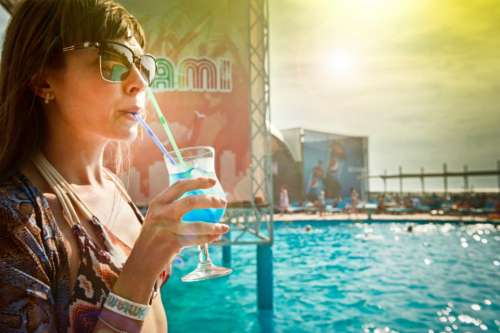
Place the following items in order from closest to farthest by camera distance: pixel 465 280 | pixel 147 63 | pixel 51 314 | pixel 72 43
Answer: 1. pixel 51 314
2. pixel 72 43
3. pixel 147 63
4. pixel 465 280

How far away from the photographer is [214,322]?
579 centimetres

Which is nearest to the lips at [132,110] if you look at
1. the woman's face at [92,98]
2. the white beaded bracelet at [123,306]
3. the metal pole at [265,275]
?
the woman's face at [92,98]

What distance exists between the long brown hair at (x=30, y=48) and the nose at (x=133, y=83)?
0.11 metres

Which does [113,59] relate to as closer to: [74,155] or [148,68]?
[148,68]

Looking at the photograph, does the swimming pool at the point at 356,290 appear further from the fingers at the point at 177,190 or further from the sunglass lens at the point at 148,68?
the fingers at the point at 177,190

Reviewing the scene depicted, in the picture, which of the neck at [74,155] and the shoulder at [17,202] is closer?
the shoulder at [17,202]

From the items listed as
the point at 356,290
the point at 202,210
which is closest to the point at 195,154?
the point at 202,210

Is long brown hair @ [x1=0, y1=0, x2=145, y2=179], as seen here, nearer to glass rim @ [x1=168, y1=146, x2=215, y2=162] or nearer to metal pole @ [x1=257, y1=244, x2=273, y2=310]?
glass rim @ [x1=168, y1=146, x2=215, y2=162]

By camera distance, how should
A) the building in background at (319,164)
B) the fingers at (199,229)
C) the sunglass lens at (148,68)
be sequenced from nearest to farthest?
the fingers at (199,229)
the sunglass lens at (148,68)
the building in background at (319,164)

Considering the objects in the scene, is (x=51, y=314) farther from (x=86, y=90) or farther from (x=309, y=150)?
(x=309, y=150)

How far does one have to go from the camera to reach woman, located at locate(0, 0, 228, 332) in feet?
2.54

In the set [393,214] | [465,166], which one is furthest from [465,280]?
[465,166]

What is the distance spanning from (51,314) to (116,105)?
0.51 metres

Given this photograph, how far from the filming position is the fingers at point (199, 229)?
0.83m
